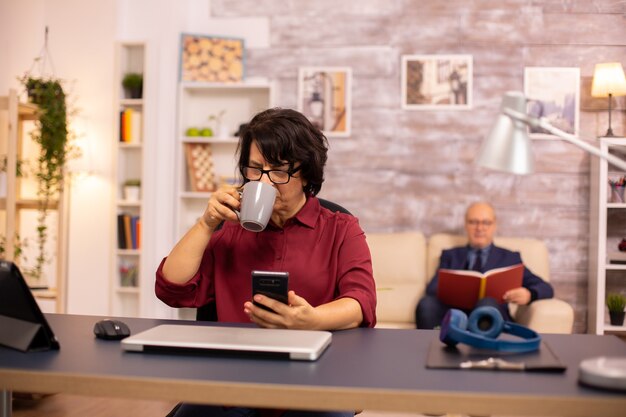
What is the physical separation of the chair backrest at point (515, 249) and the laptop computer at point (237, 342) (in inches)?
127

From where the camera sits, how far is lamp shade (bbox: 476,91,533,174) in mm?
1208

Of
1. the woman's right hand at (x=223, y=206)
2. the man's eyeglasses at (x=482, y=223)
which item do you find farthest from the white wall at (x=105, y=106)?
the woman's right hand at (x=223, y=206)

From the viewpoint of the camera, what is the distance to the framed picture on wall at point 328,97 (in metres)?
4.93

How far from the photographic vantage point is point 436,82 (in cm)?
486

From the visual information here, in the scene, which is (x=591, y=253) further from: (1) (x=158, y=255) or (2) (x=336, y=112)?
(1) (x=158, y=255)

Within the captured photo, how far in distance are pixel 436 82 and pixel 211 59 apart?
4.78ft

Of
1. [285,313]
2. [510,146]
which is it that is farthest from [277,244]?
[510,146]

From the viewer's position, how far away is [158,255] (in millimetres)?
4891

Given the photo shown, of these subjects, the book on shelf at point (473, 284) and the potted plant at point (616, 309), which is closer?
the book on shelf at point (473, 284)

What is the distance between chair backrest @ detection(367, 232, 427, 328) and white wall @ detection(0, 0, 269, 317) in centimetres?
139

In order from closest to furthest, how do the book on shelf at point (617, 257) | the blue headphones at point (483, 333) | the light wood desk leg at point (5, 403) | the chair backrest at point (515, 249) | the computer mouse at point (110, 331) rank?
the blue headphones at point (483, 333), the computer mouse at point (110, 331), the light wood desk leg at point (5, 403), the chair backrest at point (515, 249), the book on shelf at point (617, 257)

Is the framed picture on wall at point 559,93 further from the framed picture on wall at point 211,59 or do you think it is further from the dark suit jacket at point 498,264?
the framed picture on wall at point 211,59

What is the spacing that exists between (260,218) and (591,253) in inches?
139

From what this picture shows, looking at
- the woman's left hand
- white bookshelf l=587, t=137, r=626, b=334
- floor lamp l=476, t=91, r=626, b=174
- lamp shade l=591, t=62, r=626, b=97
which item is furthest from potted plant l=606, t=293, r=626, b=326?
floor lamp l=476, t=91, r=626, b=174
